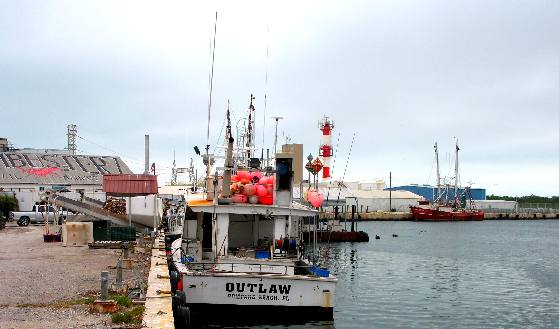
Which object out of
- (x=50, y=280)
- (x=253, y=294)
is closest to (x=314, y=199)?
(x=253, y=294)

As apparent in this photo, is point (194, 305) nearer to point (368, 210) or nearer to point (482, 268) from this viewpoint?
point (482, 268)

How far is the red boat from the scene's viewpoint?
131837 millimetres

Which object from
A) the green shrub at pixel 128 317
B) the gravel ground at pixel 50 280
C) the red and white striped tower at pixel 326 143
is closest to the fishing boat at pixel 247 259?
the gravel ground at pixel 50 280

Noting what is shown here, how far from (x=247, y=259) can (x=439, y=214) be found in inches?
4670

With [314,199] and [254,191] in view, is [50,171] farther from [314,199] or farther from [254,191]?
[254,191]

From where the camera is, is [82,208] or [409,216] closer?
[82,208]

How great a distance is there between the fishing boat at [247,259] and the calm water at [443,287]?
204 centimetres

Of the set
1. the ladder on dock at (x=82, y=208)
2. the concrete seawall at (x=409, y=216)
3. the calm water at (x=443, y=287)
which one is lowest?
the calm water at (x=443, y=287)

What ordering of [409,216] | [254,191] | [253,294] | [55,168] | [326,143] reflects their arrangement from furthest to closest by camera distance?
[409,216], [55,168], [326,143], [254,191], [253,294]

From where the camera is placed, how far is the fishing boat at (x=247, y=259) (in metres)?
18.7

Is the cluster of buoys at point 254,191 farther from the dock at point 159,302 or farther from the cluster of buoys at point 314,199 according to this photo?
the dock at point 159,302

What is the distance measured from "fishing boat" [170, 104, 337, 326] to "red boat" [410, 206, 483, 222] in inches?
4435

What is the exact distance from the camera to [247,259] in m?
20.1

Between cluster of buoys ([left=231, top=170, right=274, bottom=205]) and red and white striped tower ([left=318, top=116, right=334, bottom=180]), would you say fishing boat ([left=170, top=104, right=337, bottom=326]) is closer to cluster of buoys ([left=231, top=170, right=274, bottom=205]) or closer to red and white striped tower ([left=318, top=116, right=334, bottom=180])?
cluster of buoys ([left=231, top=170, right=274, bottom=205])
